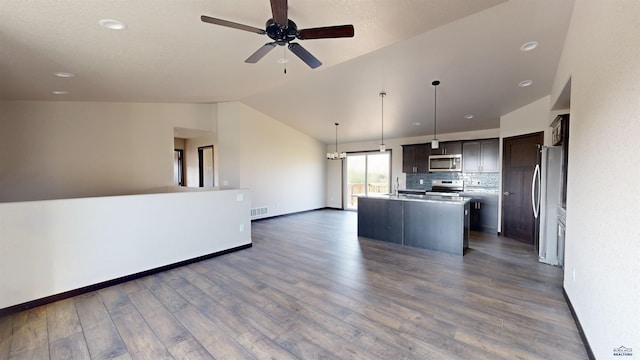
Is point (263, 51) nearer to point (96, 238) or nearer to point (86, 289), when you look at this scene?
point (96, 238)

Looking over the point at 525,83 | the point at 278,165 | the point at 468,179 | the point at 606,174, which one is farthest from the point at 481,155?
the point at 278,165

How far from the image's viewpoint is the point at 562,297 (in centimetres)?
281

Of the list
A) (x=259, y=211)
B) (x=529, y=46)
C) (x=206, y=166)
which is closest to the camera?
(x=529, y=46)

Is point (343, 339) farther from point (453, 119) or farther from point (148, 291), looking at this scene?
point (453, 119)

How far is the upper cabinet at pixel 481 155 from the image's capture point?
236 inches

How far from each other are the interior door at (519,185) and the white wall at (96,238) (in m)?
5.57

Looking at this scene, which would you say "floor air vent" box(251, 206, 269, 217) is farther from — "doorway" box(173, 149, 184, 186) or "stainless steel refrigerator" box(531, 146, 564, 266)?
"stainless steel refrigerator" box(531, 146, 564, 266)

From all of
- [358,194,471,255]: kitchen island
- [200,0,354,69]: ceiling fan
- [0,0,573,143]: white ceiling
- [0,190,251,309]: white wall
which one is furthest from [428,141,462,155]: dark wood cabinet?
[0,190,251,309]: white wall

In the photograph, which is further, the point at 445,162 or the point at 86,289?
the point at 445,162

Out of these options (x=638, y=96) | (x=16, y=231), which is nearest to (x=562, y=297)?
(x=638, y=96)

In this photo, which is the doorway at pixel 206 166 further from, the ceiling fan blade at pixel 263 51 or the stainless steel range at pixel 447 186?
the stainless steel range at pixel 447 186

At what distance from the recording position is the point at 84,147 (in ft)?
15.2

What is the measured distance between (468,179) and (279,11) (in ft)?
20.4

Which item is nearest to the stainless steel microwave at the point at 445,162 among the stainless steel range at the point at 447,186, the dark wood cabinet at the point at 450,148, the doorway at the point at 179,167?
the dark wood cabinet at the point at 450,148
